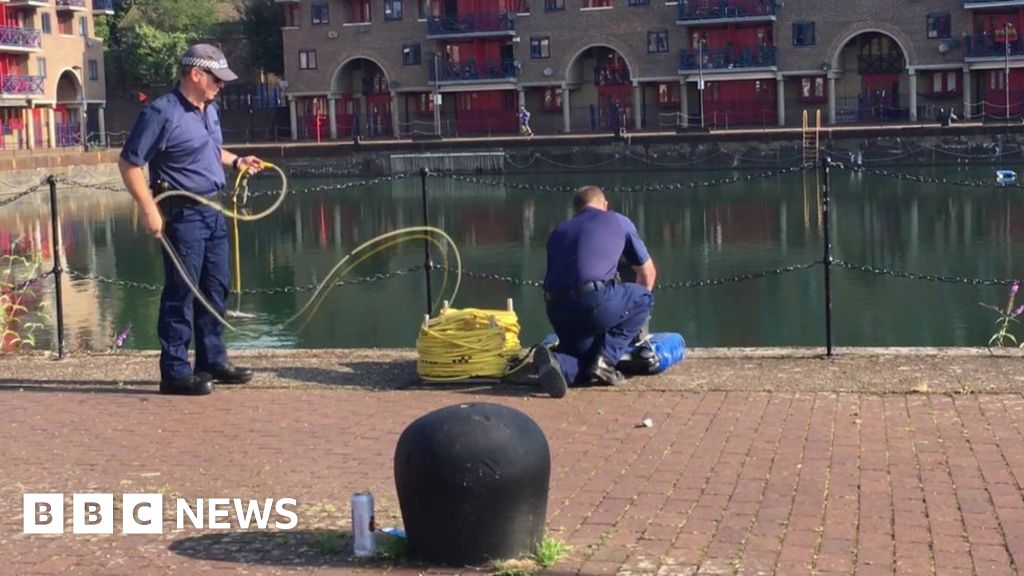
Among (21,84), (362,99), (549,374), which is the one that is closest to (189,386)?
(549,374)

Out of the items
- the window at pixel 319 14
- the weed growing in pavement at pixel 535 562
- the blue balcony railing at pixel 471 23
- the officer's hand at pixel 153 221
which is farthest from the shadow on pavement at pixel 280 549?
the window at pixel 319 14

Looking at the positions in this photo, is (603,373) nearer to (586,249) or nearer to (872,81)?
(586,249)

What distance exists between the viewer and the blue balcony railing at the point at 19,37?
66625mm

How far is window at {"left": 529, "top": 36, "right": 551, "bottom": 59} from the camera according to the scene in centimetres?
6944

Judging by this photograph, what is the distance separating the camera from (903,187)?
151ft

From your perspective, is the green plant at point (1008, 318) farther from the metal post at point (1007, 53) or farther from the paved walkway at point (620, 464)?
the metal post at point (1007, 53)

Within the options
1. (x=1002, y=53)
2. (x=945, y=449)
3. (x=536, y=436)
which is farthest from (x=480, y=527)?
(x=1002, y=53)

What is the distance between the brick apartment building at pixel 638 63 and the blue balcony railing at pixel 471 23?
0.22ft

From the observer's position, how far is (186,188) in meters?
8.82

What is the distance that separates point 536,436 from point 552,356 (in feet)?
10.2

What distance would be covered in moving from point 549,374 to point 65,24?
7034cm

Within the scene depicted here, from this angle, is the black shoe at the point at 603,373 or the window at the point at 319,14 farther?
the window at the point at 319,14

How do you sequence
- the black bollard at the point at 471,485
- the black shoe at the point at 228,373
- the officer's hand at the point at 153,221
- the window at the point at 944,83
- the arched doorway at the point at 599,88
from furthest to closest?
the arched doorway at the point at 599,88, the window at the point at 944,83, the black shoe at the point at 228,373, the officer's hand at the point at 153,221, the black bollard at the point at 471,485

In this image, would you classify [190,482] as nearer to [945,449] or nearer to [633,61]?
[945,449]
